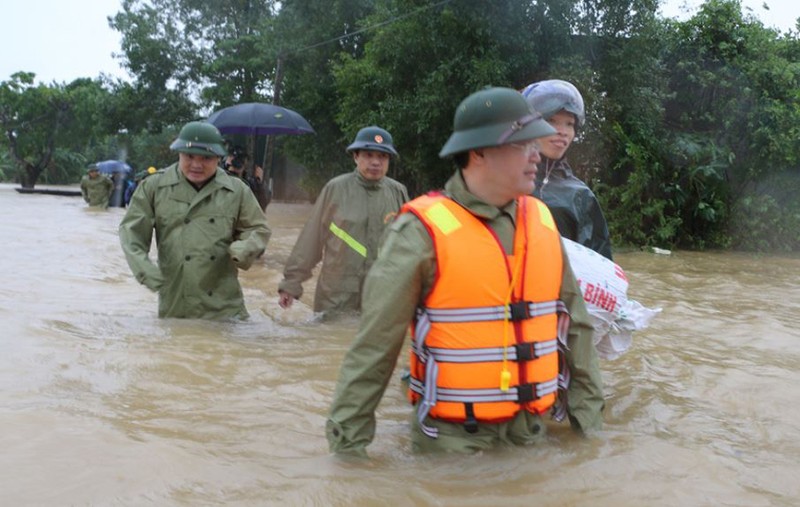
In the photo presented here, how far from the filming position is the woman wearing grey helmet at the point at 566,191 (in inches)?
167

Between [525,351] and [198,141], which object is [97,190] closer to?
[198,141]

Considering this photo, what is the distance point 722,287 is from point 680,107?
8.02m

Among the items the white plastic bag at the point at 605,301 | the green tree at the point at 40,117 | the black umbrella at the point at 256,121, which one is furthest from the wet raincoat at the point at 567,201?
the green tree at the point at 40,117

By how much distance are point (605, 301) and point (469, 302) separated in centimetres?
125

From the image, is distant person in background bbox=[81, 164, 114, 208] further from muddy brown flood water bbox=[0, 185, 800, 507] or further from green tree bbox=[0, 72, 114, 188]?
green tree bbox=[0, 72, 114, 188]

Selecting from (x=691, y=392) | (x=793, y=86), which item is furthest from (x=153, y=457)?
(x=793, y=86)

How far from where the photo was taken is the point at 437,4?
728 inches

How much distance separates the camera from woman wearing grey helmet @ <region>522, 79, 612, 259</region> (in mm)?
4238

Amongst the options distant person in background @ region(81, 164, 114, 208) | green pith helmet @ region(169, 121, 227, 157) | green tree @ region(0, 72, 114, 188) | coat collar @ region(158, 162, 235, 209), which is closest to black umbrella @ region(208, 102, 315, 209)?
coat collar @ region(158, 162, 235, 209)

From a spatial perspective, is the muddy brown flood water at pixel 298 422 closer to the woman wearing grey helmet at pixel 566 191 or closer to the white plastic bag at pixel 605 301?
the white plastic bag at pixel 605 301

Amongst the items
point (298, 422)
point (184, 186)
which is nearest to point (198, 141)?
point (184, 186)

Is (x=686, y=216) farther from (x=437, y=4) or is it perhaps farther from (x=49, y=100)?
(x=49, y=100)

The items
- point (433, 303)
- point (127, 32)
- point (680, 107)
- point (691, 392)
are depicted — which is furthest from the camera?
point (127, 32)

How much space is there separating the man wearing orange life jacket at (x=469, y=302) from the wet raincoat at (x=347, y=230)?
3.99m
